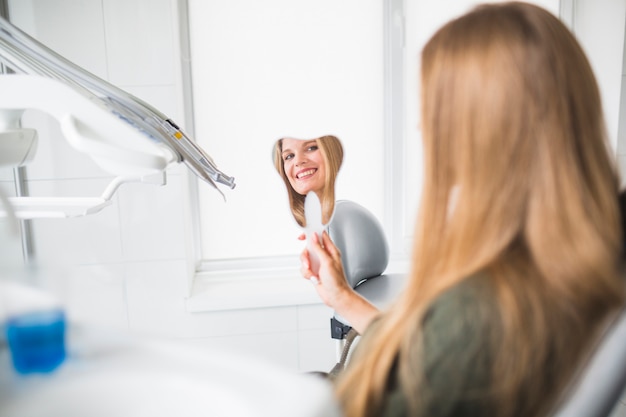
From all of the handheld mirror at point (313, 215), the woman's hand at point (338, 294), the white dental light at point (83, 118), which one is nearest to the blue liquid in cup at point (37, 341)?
the white dental light at point (83, 118)

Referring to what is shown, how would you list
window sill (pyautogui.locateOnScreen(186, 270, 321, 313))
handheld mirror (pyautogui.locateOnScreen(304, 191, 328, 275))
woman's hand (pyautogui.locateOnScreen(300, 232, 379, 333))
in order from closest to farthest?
woman's hand (pyautogui.locateOnScreen(300, 232, 379, 333)) → handheld mirror (pyautogui.locateOnScreen(304, 191, 328, 275)) → window sill (pyautogui.locateOnScreen(186, 270, 321, 313))

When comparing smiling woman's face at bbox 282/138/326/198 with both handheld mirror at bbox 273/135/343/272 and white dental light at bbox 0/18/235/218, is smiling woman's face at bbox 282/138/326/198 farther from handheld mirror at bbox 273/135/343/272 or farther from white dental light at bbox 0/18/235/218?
white dental light at bbox 0/18/235/218

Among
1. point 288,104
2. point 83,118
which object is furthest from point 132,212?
point 83,118

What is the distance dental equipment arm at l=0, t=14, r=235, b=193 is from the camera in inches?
25.1


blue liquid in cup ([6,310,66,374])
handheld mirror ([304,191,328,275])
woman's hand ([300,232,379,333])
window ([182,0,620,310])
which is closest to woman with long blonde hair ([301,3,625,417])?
blue liquid in cup ([6,310,66,374])

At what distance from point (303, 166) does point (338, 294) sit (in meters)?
0.39

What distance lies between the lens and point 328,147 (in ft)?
4.83

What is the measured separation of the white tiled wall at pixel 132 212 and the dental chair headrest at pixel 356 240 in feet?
2.31

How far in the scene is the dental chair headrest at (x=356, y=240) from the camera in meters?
1.43

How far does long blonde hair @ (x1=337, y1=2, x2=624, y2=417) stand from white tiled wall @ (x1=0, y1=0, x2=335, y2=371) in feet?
4.67

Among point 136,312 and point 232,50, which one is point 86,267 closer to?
point 136,312

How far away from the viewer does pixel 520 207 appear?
64cm

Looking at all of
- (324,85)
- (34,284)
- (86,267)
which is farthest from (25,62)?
(324,85)

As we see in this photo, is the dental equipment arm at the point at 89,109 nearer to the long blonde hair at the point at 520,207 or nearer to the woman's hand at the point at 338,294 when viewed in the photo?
the long blonde hair at the point at 520,207
